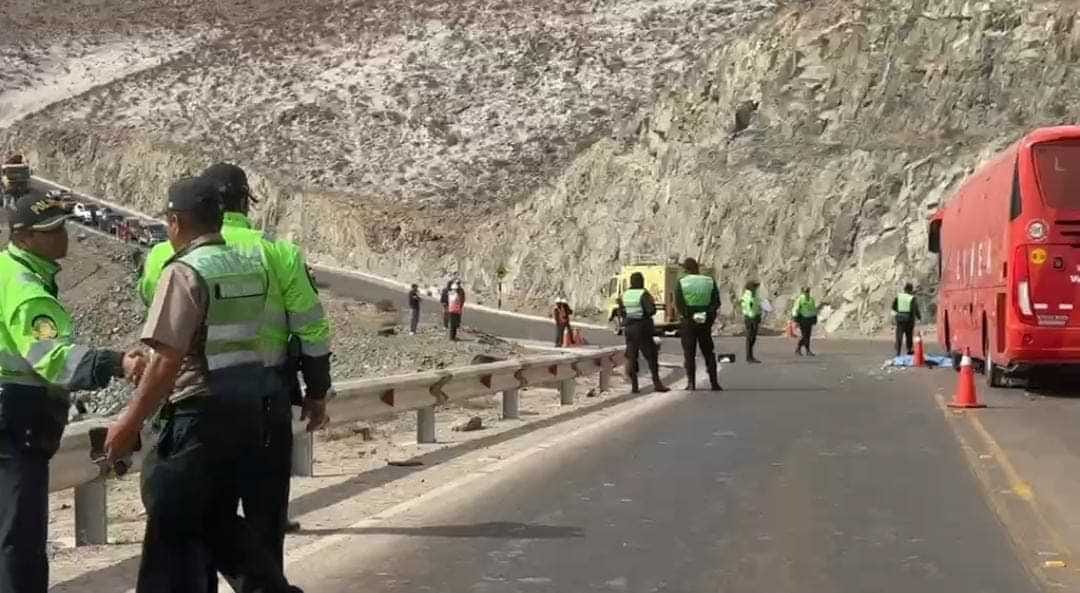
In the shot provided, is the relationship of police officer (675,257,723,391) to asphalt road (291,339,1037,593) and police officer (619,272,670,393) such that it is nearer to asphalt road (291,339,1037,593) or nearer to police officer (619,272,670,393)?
police officer (619,272,670,393)

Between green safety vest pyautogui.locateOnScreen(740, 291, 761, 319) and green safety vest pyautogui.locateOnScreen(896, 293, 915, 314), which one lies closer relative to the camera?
green safety vest pyautogui.locateOnScreen(740, 291, 761, 319)

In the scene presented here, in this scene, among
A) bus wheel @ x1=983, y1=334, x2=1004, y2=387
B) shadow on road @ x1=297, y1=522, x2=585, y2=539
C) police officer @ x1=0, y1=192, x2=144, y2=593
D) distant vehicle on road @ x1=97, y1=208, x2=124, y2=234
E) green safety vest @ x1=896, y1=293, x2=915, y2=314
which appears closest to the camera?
police officer @ x1=0, y1=192, x2=144, y2=593

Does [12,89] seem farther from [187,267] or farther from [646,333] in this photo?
[187,267]

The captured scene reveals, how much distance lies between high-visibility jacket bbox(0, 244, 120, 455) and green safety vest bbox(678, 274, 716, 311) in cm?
1600

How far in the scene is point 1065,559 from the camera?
8.10 m

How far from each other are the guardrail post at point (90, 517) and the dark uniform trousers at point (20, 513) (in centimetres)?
310

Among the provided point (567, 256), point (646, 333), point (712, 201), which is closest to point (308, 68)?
point (567, 256)

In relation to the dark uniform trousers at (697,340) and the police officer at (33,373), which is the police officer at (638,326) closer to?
the dark uniform trousers at (697,340)

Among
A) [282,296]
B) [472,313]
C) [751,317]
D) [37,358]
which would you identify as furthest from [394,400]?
[472,313]

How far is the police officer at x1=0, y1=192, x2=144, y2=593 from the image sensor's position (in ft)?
17.4

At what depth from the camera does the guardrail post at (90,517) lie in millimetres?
8766

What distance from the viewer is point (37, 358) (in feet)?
17.4

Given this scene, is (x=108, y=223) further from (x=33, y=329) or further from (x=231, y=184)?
(x=33, y=329)

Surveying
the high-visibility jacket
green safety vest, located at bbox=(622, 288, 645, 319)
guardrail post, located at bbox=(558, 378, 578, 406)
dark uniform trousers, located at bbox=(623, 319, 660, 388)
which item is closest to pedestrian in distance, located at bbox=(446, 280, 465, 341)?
dark uniform trousers, located at bbox=(623, 319, 660, 388)
